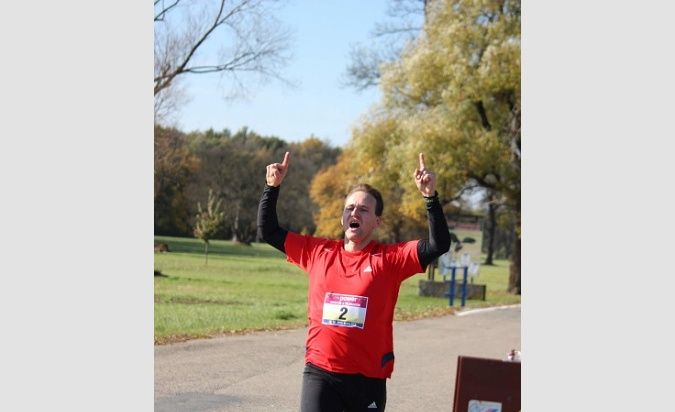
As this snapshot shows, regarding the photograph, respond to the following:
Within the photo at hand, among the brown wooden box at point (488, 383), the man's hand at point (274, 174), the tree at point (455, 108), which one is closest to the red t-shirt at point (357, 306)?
the man's hand at point (274, 174)

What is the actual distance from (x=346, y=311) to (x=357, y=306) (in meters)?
0.06

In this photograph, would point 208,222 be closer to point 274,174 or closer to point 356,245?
point 274,174

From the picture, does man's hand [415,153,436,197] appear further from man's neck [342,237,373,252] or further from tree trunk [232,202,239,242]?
tree trunk [232,202,239,242]

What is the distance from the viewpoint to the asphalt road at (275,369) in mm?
8500

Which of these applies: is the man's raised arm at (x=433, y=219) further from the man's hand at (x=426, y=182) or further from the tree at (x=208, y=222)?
the tree at (x=208, y=222)

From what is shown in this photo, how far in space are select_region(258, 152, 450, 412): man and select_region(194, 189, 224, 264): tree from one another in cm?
2260

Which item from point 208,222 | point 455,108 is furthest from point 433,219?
point 208,222

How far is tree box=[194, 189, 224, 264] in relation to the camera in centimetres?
2728

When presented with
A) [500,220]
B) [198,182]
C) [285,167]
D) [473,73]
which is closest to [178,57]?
[198,182]

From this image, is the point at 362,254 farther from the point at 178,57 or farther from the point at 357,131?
the point at 357,131

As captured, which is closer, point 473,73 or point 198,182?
point 473,73

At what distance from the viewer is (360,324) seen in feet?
14.0

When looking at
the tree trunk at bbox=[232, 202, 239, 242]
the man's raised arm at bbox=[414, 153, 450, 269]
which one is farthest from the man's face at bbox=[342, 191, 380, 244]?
the tree trunk at bbox=[232, 202, 239, 242]

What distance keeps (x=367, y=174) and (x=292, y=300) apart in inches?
195
